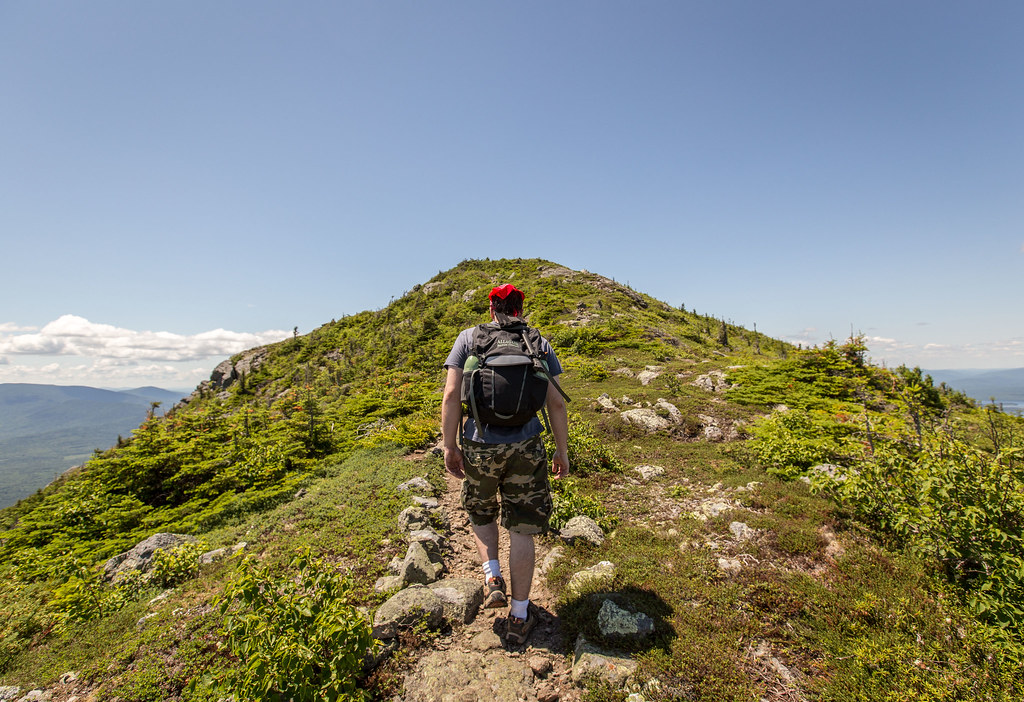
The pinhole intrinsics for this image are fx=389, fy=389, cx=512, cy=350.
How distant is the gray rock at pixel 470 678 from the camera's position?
346cm

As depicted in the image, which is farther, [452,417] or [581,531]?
[581,531]

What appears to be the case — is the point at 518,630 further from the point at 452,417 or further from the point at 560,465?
the point at 452,417

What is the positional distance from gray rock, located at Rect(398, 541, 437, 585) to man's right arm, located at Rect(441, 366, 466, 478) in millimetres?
2158

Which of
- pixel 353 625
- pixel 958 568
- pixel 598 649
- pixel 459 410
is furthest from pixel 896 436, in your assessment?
pixel 353 625

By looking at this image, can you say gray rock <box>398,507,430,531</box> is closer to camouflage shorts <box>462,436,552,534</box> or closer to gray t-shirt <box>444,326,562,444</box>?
camouflage shorts <box>462,436,552,534</box>

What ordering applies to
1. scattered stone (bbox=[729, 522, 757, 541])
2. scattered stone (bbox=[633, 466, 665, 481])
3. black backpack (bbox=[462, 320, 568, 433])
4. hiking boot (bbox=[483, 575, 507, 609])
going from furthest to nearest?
scattered stone (bbox=[633, 466, 665, 481]) < scattered stone (bbox=[729, 522, 757, 541]) < hiking boot (bbox=[483, 575, 507, 609]) < black backpack (bbox=[462, 320, 568, 433])

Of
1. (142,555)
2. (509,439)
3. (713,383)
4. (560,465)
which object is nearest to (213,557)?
(142,555)

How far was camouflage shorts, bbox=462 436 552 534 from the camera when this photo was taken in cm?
383

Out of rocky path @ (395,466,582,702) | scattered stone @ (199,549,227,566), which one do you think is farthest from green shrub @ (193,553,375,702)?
scattered stone @ (199,549,227,566)

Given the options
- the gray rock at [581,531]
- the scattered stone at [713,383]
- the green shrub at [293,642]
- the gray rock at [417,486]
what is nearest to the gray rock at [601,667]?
the green shrub at [293,642]

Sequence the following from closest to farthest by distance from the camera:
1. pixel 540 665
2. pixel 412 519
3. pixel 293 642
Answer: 1. pixel 293 642
2. pixel 540 665
3. pixel 412 519

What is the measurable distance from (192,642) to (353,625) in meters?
2.72

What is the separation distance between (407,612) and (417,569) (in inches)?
38.7

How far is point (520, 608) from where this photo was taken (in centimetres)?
401
